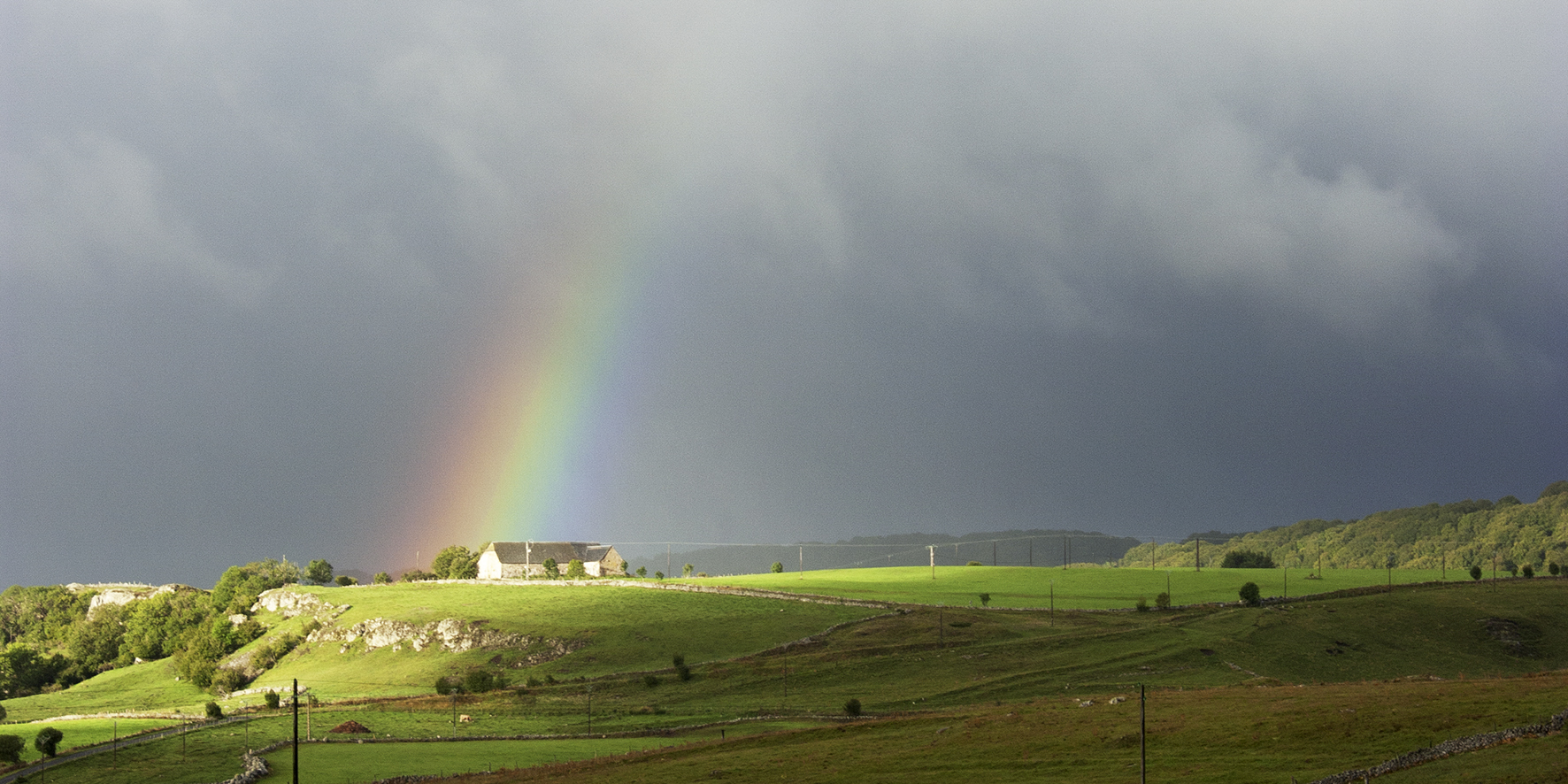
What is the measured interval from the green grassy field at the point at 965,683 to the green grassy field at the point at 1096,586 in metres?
2.96

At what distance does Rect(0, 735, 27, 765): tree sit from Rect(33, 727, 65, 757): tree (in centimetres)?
151

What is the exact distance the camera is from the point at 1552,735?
167 feet

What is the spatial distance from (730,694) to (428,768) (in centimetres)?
4213

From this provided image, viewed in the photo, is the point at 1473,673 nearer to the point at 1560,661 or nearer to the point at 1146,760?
the point at 1560,661

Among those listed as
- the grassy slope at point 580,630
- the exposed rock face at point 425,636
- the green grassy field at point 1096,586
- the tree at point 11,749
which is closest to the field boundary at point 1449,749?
the grassy slope at point 580,630

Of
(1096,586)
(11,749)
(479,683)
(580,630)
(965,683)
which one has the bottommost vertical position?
(479,683)

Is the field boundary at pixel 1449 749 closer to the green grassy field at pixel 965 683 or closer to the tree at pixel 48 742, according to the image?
the green grassy field at pixel 965 683

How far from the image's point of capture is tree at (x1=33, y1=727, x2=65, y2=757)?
291 feet

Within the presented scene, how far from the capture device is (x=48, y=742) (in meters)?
89.0

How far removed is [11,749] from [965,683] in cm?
8687

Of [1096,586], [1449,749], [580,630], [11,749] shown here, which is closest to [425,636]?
[580,630]

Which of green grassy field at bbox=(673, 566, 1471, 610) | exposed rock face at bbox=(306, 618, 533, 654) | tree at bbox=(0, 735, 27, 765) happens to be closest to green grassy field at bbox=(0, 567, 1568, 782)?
exposed rock face at bbox=(306, 618, 533, 654)

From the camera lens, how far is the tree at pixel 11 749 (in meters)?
87.4

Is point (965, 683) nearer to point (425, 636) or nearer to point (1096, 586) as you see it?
point (1096, 586)
